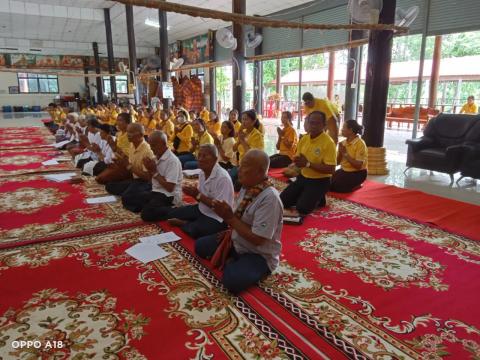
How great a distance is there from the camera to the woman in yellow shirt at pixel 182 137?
20.5 feet

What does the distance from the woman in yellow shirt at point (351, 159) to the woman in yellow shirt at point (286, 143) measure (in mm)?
1199

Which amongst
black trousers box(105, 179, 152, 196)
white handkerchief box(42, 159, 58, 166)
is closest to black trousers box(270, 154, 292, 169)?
black trousers box(105, 179, 152, 196)

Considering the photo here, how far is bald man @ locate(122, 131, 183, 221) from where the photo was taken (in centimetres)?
341

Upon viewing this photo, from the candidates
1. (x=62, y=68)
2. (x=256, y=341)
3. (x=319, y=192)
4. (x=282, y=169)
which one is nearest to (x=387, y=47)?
(x=282, y=169)

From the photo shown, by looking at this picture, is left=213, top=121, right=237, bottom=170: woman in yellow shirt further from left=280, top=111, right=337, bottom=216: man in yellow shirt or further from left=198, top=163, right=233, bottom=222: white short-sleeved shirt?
left=198, top=163, right=233, bottom=222: white short-sleeved shirt

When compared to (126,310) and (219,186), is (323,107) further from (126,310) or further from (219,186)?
(126,310)

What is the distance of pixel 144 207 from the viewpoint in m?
3.56

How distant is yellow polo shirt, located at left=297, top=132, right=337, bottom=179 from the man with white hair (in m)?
1.26

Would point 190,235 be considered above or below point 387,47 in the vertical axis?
below

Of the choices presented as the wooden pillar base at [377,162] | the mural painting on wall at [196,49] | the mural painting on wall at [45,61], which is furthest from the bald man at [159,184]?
the mural painting on wall at [45,61]

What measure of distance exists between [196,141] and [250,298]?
4220 mm

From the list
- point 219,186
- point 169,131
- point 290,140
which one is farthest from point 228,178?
point 169,131

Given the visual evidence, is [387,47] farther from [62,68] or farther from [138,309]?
[62,68]

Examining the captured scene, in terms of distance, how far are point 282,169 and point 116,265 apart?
12.1 ft
